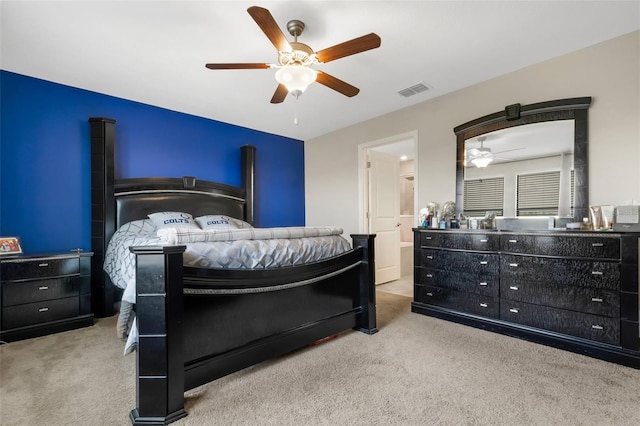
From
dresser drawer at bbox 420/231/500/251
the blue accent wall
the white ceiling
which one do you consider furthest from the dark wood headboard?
dresser drawer at bbox 420/231/500/251

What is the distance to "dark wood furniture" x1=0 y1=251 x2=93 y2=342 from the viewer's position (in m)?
2.58

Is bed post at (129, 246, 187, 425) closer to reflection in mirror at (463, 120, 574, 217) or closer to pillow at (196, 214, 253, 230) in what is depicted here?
pillow at (196, 214, 253, 230)

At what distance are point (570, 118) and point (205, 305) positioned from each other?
3322 mm

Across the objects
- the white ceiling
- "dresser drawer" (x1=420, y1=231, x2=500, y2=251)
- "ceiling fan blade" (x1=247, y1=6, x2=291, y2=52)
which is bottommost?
"dresser drawer" (x1=420, y1=231, x2=500, y2=251)

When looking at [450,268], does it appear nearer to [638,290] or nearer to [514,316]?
[514,316]

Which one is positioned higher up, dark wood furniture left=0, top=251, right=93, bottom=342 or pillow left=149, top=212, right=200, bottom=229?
pillow left=149, top=212, right=200, bottom=229

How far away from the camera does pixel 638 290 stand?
80.6 inches

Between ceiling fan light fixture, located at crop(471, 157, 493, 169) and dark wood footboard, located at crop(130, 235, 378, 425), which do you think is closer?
dark wood footboard, located at crop(130, 235, 378, 425)

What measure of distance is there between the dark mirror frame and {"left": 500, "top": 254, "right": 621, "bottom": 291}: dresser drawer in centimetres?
55

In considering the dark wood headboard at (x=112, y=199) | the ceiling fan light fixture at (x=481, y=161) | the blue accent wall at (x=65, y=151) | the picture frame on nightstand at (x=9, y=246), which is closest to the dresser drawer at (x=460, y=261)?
the ceiling fan light fixture at (x=481, y=161)

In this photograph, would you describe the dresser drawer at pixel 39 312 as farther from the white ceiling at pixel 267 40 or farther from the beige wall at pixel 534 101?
the beige wall at pixel 534 101

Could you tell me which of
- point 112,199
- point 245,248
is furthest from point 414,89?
point 112,199

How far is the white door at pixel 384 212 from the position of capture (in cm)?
464

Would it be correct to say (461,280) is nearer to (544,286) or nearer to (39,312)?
(544,286)
